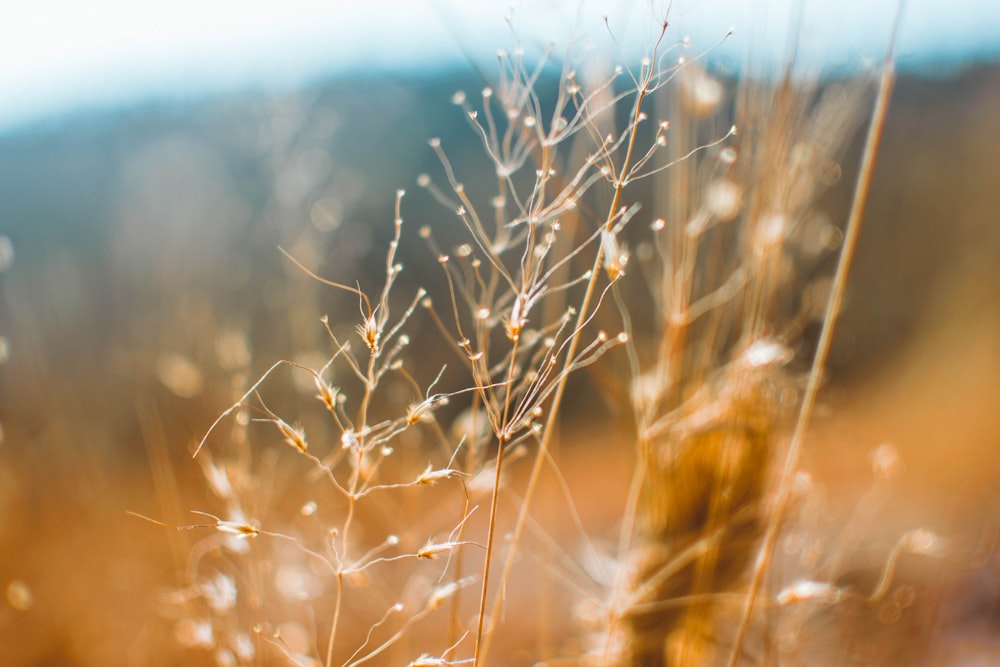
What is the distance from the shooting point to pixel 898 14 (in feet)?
1.01

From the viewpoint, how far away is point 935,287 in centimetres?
213

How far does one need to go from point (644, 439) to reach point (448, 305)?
199cm

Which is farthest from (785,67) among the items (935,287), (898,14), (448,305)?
(935,287)

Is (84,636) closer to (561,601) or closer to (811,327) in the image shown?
(561,601)

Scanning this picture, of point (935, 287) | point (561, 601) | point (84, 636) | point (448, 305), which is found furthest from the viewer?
point (448, 305)

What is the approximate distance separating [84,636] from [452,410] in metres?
1.34

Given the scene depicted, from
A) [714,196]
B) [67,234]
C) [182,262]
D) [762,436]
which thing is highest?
[67,234]

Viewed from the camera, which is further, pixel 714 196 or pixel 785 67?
pixel 714 196

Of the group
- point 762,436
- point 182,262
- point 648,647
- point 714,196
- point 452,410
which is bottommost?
point 452,410

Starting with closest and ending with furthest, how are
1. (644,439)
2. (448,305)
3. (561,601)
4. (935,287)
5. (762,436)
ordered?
(644,439)
(762,436)
(561,601)
(935,287)
(448,305)

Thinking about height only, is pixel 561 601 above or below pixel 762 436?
below

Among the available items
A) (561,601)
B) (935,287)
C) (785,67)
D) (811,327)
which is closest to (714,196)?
(785,67)

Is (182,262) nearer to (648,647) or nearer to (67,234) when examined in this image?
(67,234)

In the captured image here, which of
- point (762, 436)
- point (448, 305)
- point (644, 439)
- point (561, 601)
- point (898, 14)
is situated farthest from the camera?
point (448, 305)
